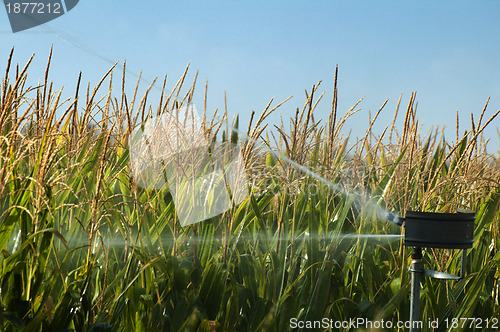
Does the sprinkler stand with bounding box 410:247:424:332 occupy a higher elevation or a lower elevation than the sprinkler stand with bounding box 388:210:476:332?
lower

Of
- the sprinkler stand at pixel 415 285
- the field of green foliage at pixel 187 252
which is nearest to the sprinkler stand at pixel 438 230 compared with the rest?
the sprinkler stand at pixel 415 285

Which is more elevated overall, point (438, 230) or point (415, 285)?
point (438, 230)

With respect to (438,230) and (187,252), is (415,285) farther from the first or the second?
(187,252)

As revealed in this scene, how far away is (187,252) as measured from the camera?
1.51 meters

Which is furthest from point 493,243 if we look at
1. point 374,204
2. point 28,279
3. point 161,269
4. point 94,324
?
point 28,279

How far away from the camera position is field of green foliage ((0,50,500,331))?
3.73ft

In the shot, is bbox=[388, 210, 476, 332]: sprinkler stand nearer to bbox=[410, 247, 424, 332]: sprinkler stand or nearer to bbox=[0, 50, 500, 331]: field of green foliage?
bbox=[410, 247, 424, 332]: sprinkler stand

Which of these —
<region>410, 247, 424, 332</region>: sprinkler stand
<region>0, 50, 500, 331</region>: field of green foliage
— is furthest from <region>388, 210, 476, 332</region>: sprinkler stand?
<region>0, 50, 500, 331</region>: field of green foliage

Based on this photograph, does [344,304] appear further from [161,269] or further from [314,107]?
[314,107]

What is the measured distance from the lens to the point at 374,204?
1.99 m

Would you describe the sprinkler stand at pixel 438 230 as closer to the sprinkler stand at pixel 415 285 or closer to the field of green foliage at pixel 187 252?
the sprinkler stand at pixel 415 285

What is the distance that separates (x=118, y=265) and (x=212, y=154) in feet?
1.82

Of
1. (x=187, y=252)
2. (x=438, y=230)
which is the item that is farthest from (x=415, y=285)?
(x=187, y=252)

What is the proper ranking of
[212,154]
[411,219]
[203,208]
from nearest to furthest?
[411,219], [203,208], [212,154]
